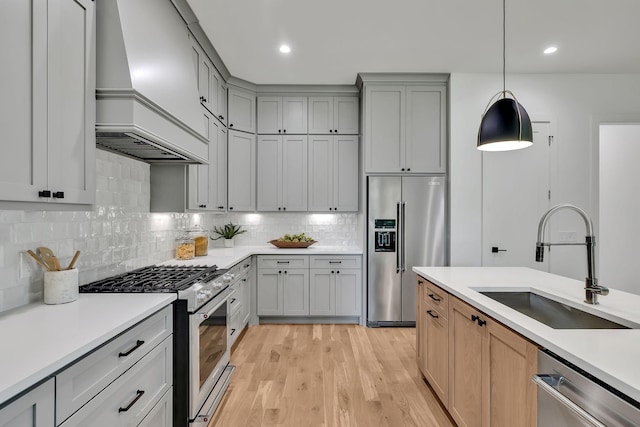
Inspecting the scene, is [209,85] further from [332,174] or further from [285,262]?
[285,262]

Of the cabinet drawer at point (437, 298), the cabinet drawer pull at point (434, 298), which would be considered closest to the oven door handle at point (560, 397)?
the cabinet drawer at point (437, 298)

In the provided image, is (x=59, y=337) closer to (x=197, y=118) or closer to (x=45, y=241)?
(x=45, y=241)

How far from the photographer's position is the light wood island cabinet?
1.31m

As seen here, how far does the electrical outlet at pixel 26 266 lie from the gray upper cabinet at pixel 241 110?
Result: 285 cm

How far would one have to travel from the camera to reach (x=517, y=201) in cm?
375

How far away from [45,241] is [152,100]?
0.91 metres

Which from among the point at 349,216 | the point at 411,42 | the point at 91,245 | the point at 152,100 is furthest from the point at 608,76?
the point at 91,245

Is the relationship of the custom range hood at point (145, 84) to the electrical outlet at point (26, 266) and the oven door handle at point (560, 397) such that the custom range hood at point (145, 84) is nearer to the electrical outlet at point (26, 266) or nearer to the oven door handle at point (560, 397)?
the electrical outlet at point (26, 266)

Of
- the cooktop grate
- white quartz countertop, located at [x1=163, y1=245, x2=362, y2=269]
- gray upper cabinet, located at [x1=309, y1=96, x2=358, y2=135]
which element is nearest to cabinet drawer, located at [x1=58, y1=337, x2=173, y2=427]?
the cooktop grate

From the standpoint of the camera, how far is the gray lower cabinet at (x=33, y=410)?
801 mm

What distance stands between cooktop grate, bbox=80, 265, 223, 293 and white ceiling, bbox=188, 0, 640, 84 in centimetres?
214

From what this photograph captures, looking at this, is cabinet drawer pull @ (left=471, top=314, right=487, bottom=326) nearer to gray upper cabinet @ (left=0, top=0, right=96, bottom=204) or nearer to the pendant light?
the pendant light

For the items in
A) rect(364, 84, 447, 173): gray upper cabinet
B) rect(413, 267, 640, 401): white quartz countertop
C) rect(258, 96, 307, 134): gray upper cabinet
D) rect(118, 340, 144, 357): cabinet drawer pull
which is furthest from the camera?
rect(258, 96, 307, 134): gray upper cabinet

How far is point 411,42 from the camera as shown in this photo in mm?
3160
